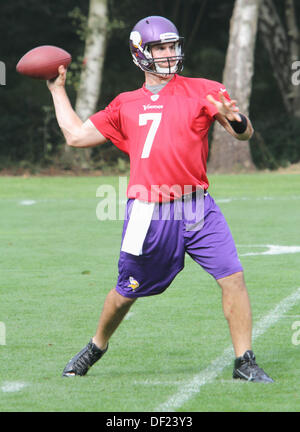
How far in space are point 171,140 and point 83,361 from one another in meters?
1.56

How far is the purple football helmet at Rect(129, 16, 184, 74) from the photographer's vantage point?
6590mm

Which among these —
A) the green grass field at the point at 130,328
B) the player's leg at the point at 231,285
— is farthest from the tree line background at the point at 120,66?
the player's leg at the point at 231,285

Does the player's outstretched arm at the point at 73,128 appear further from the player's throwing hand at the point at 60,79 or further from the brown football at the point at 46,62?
the brown football at the point at 46,62

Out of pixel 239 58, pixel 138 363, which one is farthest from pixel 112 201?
pixel 138 363

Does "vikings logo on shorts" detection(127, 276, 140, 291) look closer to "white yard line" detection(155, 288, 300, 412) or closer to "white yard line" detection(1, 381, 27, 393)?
"white yard line" detection(155, 288, 300, 412)

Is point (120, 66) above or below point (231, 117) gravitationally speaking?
below

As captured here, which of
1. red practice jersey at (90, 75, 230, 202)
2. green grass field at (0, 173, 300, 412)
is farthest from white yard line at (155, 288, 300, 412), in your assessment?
red practice jersey at (90, 75, 230, 202)

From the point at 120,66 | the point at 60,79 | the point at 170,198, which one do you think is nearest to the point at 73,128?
the point at 60,79

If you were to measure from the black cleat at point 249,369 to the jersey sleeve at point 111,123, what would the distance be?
1.63 metres

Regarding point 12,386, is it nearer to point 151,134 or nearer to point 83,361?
point 83,361

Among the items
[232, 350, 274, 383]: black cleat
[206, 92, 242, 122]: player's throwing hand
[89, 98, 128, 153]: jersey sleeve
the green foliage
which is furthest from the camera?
the green foliage

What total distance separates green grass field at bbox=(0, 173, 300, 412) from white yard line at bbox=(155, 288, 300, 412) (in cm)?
1

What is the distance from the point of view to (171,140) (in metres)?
6.45
